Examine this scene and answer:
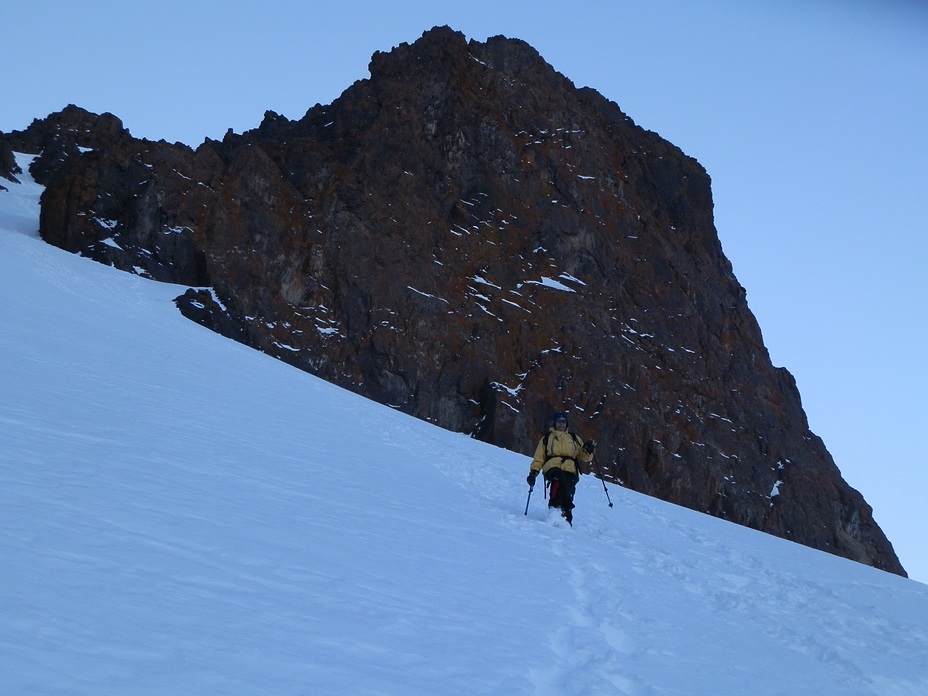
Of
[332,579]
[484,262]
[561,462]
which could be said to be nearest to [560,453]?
[561,462]

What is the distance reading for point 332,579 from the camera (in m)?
5.43

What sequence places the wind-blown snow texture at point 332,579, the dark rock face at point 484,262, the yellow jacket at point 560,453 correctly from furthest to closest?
the dark rock face at point 484,262 < the yellow jacket at point 560,453 < the wind-blown snow texture at point 332,579

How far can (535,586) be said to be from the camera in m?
7.05

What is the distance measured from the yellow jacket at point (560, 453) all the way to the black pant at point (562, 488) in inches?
3.3

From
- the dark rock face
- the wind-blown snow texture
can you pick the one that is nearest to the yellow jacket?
the wind-blown snow texture

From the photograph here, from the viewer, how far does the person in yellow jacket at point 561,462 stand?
11.6 meters

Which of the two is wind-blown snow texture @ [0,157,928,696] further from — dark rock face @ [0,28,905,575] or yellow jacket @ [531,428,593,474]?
dark rock face @ [0,28,905,575]

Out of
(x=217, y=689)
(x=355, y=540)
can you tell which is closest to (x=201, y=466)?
(x=355, y=540)

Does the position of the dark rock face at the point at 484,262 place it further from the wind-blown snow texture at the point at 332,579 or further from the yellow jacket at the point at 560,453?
the yellow jacket at the point at 560,453

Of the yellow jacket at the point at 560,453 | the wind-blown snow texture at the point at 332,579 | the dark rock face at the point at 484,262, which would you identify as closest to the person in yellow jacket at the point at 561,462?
the yellow jacket at the point at 560,453

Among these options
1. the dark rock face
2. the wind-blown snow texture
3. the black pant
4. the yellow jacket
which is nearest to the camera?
the wind-blown snow texture

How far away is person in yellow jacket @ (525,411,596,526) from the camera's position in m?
11.6

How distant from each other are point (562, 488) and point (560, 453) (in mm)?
550

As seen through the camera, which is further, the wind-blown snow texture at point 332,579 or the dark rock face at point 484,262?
the dark rock face at point 484,262
